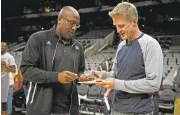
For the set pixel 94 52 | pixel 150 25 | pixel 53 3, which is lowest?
pixel 94 52

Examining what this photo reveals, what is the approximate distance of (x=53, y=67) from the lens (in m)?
2.21

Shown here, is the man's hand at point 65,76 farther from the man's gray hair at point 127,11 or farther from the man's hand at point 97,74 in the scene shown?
the man's gray hair at point 127,11

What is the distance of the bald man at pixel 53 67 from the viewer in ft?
6.90

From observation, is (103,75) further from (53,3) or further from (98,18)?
(53,3)

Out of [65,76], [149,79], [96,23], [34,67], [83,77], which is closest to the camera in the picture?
[149,79]

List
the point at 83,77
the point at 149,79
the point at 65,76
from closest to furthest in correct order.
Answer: the point at 149,79 → the point at 65,76 → the point at 83,77

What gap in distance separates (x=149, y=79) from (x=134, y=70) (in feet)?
0.38

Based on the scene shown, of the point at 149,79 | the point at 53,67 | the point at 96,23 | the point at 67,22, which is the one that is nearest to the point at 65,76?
the point at 53,67

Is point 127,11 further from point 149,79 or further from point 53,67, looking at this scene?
point 53,67

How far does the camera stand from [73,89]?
231 cm

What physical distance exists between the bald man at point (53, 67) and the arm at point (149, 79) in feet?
1.43

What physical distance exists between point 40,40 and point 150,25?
17774 millimetres

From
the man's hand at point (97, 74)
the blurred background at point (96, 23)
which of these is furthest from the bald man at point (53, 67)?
the blurred background at point (96, 23)

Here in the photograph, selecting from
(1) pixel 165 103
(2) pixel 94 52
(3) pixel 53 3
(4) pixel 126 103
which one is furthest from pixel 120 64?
(3) pixel 53 3
